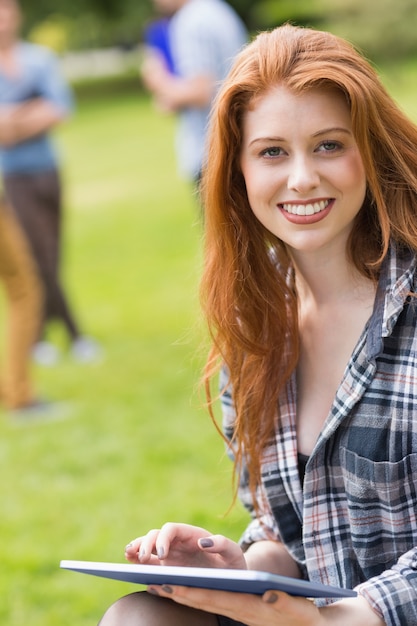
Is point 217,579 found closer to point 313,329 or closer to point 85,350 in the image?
point 313,329

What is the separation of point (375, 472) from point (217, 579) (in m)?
0.43

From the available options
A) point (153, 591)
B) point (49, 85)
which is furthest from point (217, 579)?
point (49, 85)

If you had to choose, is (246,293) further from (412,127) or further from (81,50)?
(81,50)

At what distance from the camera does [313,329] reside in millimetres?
2193

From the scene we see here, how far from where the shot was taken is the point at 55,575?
3.65m

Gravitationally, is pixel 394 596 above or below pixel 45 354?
below

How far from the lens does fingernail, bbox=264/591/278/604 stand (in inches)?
66.6

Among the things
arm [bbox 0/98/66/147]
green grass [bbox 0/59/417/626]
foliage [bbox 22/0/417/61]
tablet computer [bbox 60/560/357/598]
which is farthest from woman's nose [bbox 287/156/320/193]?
foliage [bbox 22/0/417/61]

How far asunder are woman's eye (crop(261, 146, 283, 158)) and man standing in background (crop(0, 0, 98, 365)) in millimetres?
4046

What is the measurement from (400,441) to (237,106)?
2.32 feet

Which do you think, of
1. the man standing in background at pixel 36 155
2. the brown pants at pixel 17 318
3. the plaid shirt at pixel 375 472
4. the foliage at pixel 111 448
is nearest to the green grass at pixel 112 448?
the foliage at pixel 111 448

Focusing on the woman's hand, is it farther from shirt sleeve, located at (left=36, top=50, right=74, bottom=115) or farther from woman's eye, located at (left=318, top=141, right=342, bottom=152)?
shirt sleeve, located at (left=36, top=50, right=74, bottom=115)

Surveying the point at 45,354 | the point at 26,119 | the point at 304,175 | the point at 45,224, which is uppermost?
the point at 26,119

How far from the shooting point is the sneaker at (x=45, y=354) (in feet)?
20.3
